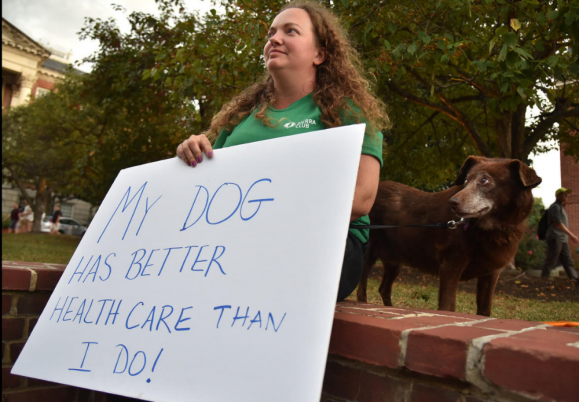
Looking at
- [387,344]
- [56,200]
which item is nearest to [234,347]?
[387,344]

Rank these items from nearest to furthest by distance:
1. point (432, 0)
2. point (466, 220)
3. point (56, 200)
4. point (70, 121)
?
point (466, 220)
point (432, 0)
point (70, 121)
point (56, 200)

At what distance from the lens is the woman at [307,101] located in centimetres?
197

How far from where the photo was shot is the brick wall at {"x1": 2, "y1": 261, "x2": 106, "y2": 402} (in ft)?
7.20

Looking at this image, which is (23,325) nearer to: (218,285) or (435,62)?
(218,285)

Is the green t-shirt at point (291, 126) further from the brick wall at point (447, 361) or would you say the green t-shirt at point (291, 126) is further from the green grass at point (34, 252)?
the green grass at point (34, 252)

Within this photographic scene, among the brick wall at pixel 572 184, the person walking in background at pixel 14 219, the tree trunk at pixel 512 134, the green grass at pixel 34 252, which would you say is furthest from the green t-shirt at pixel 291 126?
the person walking in background at pixel 14 219

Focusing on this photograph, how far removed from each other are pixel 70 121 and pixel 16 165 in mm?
7321

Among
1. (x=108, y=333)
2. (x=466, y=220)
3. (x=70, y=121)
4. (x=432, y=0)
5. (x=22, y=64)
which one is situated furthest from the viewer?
(x=22, y=64)

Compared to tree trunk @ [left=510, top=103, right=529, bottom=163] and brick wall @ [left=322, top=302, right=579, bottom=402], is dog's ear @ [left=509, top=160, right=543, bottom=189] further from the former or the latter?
tree trunk @ [left=510, top=103, right=529, bottom=163]

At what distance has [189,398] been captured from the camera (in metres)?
1.28

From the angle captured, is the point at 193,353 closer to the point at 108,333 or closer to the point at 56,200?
the point at 108,333

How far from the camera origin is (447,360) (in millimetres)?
1172

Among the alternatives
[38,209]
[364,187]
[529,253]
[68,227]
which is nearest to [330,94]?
[364,187]

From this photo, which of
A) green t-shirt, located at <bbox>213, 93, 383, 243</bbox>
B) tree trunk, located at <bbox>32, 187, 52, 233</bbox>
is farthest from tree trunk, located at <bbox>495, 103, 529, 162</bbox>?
tree trunk, located at <bbox>32, 187, 52, 233</bbox>
